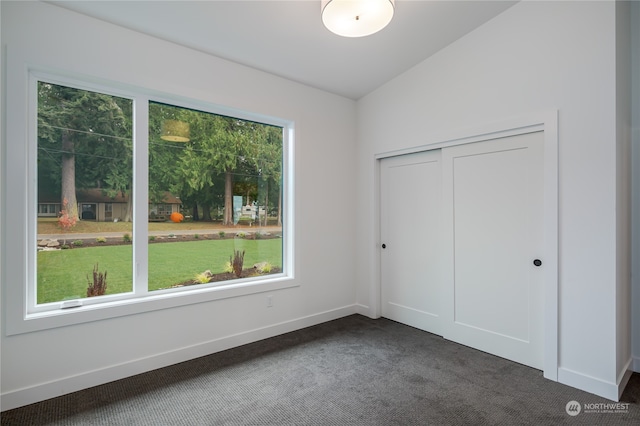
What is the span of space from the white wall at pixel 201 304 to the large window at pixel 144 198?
0.22 meters

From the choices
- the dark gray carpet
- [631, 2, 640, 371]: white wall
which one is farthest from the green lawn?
[631, 2, 640, 371]: white wall

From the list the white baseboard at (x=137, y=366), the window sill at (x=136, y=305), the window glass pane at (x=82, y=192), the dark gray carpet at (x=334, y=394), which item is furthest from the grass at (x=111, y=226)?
the dark gray carpet at (x=334, y=394)

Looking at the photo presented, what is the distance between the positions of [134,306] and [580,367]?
11.8 ft

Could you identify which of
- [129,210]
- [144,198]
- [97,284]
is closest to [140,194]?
[144,198]

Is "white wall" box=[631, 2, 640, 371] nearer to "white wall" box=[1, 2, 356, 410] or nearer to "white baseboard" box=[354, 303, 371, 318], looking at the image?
"white baseboard" box=[354, 303, 371, 318]

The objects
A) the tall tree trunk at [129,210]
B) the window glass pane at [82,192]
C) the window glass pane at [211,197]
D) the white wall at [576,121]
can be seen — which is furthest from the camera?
the window glass pane at [211,197]

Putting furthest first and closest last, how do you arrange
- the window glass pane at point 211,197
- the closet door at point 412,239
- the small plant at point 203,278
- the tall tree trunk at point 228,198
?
1. the closet door at point 412,239
2. the tall tree trunk at point 228,198
3. the small plant at point 203,278
4. the window glass pane at point 211,197

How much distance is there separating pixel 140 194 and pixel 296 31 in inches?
80.1

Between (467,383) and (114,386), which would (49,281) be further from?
(467,383)

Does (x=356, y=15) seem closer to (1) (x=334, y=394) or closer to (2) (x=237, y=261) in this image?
(2) (x=237, y=261)

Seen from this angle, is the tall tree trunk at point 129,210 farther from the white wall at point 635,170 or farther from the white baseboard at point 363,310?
the white wall at point 635,170

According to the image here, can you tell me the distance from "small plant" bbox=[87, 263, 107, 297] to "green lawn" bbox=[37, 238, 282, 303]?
0.03 m

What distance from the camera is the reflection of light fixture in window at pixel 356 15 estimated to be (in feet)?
7.13

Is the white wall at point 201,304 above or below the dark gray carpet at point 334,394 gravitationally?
above
